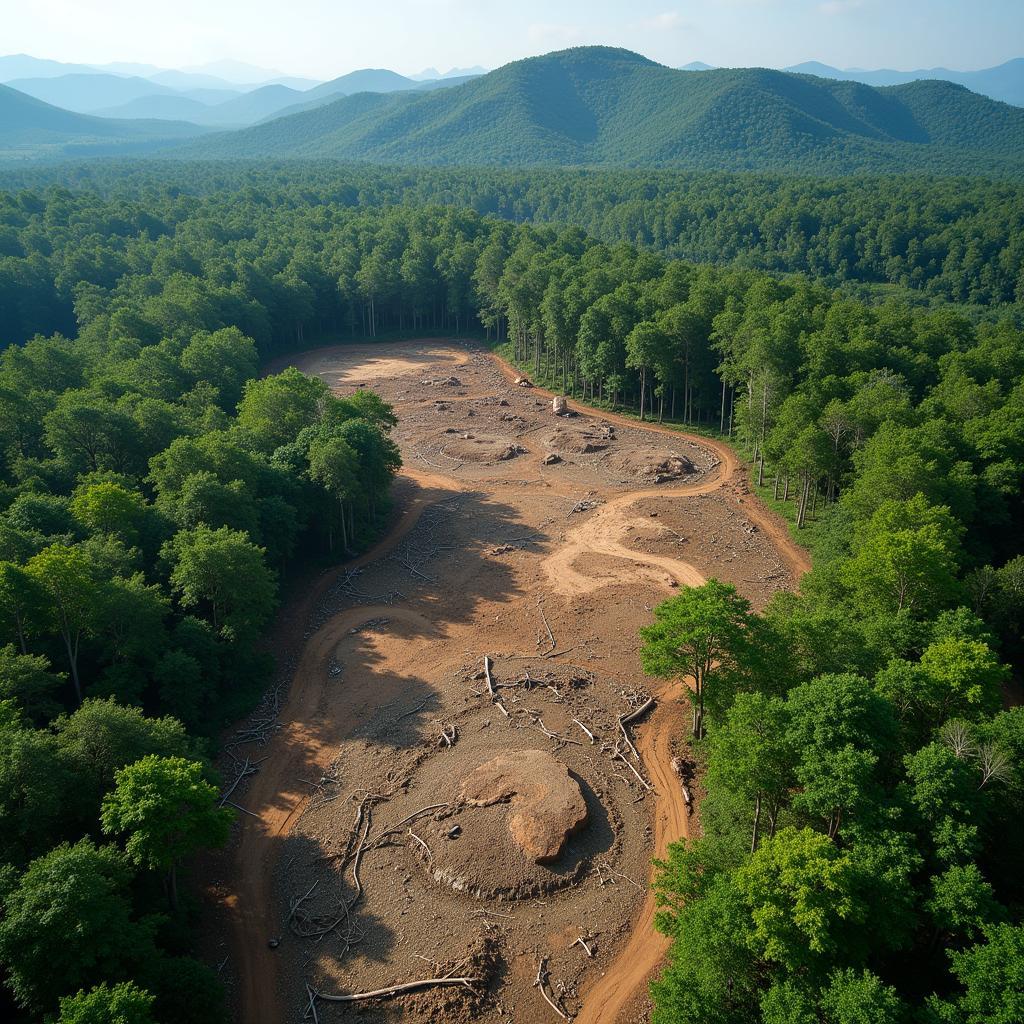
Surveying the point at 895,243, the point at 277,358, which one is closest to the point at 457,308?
the point at 277,358

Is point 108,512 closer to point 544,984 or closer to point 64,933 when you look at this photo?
point 64,933

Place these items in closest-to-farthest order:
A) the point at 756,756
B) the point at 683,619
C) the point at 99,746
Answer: the point at 756,756 < the point at 99,746 < the point at 683,619

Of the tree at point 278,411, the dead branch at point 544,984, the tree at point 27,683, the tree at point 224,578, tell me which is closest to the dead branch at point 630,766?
the dead branch at point 544,984

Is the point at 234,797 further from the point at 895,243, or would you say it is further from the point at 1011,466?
the point at 895,243

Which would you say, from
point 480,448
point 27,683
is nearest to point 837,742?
point 27,683

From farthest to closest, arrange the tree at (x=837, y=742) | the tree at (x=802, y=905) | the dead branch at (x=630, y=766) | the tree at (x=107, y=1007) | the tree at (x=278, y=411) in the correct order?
the tree at (x=278, y=411) < the dead branch at (x=630, y=766) < the tree at (x=837, y=742) < the tree at (x=802, y=905) < the tree at (x=107, y=1007)

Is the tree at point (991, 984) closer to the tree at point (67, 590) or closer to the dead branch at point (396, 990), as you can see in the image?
the dead branch at point (396, 990)
